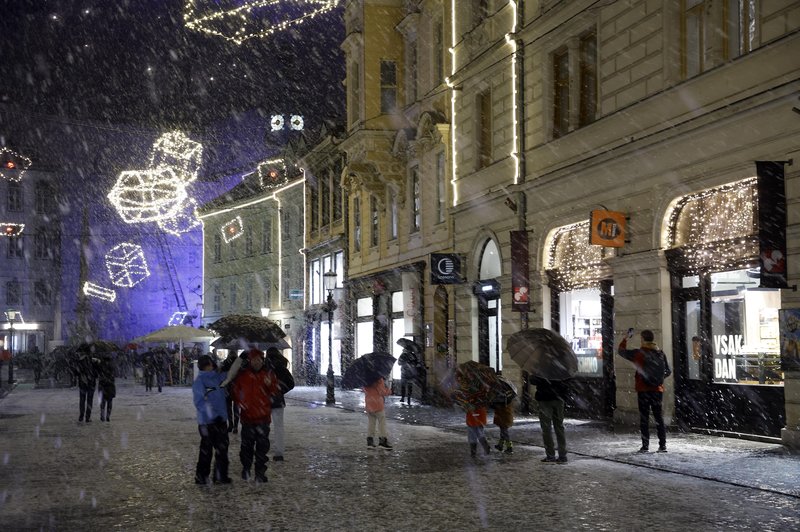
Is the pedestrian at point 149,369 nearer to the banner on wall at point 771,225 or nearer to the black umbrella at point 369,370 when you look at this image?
the black umbrella at point 369,370

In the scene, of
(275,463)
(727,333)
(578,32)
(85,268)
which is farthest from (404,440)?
(85,268)

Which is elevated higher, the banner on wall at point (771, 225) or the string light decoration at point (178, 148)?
the string light decoration at point (178, 148)

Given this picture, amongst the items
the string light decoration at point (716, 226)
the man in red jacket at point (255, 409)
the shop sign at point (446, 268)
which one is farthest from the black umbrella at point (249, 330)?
the shop sign at point (446, 268)

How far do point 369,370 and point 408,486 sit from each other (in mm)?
4506

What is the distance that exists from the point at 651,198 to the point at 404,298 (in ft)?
50.6

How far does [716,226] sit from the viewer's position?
56.6ft

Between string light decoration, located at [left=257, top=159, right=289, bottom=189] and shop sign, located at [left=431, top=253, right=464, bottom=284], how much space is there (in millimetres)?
24201

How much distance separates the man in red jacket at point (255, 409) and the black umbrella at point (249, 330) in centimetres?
228

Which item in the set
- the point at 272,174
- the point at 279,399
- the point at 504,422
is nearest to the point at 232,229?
the point at 272,174

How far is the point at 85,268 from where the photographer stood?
69062 mm

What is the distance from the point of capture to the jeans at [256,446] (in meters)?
12.5

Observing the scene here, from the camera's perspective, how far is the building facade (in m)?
16.1

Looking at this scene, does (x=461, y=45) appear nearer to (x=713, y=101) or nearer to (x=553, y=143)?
(x=553, y=143)

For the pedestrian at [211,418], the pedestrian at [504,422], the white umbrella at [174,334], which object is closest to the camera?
the pedestrian at [211,418]
